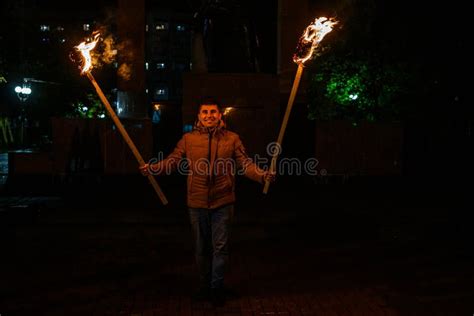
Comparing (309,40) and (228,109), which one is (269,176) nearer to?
(309,40)

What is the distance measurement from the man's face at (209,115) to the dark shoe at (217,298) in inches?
63.2

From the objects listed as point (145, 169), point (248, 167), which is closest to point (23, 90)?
point (145, 169)

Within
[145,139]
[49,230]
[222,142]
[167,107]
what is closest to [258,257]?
[222,142]

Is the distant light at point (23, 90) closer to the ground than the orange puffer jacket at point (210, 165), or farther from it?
farther from it

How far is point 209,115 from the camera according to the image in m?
5.66

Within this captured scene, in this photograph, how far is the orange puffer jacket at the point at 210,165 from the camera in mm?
5567

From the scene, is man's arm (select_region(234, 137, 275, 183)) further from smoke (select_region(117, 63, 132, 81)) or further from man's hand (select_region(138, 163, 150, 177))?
smoke (select_region(117, 63, 132, 81))

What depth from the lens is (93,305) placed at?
218 inches

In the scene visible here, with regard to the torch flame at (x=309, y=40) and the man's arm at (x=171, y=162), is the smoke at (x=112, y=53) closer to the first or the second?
the torch flame at (x=309, y=40)

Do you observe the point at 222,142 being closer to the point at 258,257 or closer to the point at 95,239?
the point at 258,257

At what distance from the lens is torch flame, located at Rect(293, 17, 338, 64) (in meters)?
6.06

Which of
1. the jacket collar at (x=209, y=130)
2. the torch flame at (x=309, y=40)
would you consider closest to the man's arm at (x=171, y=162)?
the jacket collar at (x=209, y=130)

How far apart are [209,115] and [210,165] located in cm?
50

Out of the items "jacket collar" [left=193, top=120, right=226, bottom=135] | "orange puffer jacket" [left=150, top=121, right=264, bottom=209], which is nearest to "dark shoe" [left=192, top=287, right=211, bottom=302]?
"orange puffer jacket" [left=150, top=121, right=264, bottom=209]
